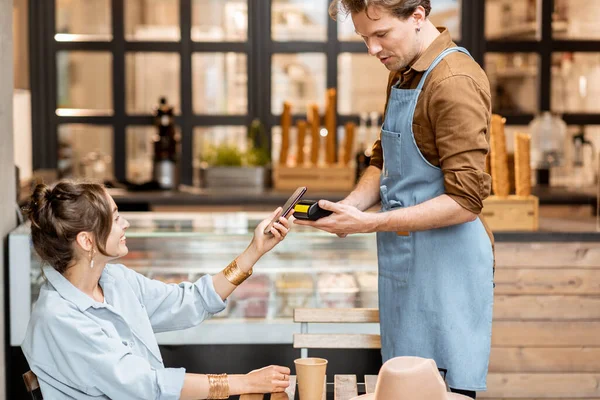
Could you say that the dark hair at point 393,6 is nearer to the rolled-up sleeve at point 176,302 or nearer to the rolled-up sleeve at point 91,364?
the rolled-up sleeve at point 176,302

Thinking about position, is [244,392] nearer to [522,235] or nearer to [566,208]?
[522,235]

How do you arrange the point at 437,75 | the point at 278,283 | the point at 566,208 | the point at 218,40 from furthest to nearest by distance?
the point at 218,40 < the point at 566,208 < the point at 278,283 < the point at 437,75

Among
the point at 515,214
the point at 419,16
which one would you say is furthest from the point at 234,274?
the point at 515,214

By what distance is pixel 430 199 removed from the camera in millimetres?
2076

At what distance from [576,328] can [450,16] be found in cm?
297

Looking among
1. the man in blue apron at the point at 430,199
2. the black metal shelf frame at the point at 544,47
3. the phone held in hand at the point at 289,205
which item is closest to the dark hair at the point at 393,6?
the man in blue apron at the point at 430,199

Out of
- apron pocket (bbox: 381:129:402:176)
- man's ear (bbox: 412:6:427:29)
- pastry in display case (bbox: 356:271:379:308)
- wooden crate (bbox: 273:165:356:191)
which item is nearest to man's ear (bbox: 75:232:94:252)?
apron pocket (bbox: 381:129:402:176)

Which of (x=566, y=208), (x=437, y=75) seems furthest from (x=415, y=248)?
(x=566, y=208)

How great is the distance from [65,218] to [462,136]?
0.88 meters

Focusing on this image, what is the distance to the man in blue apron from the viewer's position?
2.01m

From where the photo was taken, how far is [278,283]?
129 inches

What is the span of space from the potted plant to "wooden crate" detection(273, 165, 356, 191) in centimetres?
13

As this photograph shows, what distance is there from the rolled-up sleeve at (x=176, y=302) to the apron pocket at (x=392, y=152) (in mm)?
510

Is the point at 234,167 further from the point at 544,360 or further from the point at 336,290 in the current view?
the point at 544,360
